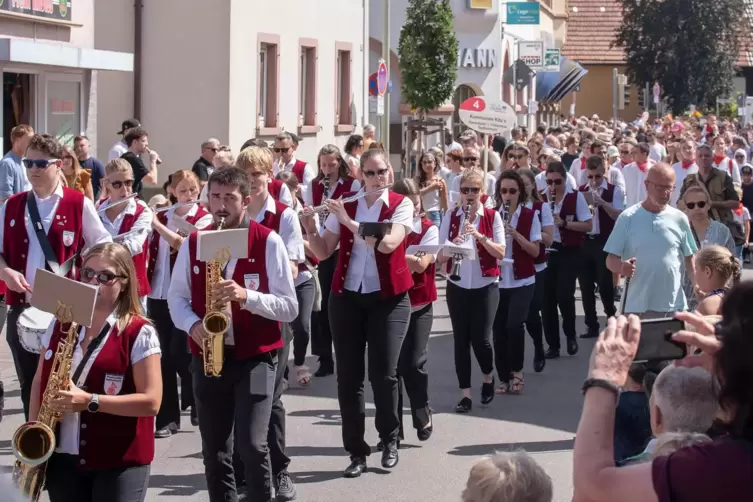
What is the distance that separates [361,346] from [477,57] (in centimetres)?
3679

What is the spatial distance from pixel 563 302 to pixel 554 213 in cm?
87

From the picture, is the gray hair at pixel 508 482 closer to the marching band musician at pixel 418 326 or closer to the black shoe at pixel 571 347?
the marching band musician at pixel 418 326

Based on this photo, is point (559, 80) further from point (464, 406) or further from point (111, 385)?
point (111, 385)

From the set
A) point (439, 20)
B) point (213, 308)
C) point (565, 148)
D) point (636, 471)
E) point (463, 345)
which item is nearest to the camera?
point (636, 471)

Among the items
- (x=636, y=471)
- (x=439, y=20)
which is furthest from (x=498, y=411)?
(x=439, y=20)

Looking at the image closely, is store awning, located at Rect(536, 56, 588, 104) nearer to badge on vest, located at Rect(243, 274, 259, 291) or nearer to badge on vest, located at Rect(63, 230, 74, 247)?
badge on vest, located at Rect(63, 230, 74, 247)

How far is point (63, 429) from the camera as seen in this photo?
5.18 meters

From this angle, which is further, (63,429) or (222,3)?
(222,3)

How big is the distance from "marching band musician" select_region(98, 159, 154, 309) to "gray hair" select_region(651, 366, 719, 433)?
520cm

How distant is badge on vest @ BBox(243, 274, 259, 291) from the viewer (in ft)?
→ 21.9

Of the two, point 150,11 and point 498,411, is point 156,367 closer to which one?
point 498,411

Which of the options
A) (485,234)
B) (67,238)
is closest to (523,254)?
(485,234)

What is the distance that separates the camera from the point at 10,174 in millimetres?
12867

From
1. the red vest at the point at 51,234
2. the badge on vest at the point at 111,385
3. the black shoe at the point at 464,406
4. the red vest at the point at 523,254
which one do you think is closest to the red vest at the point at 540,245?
the red vest at the point at 523,254
